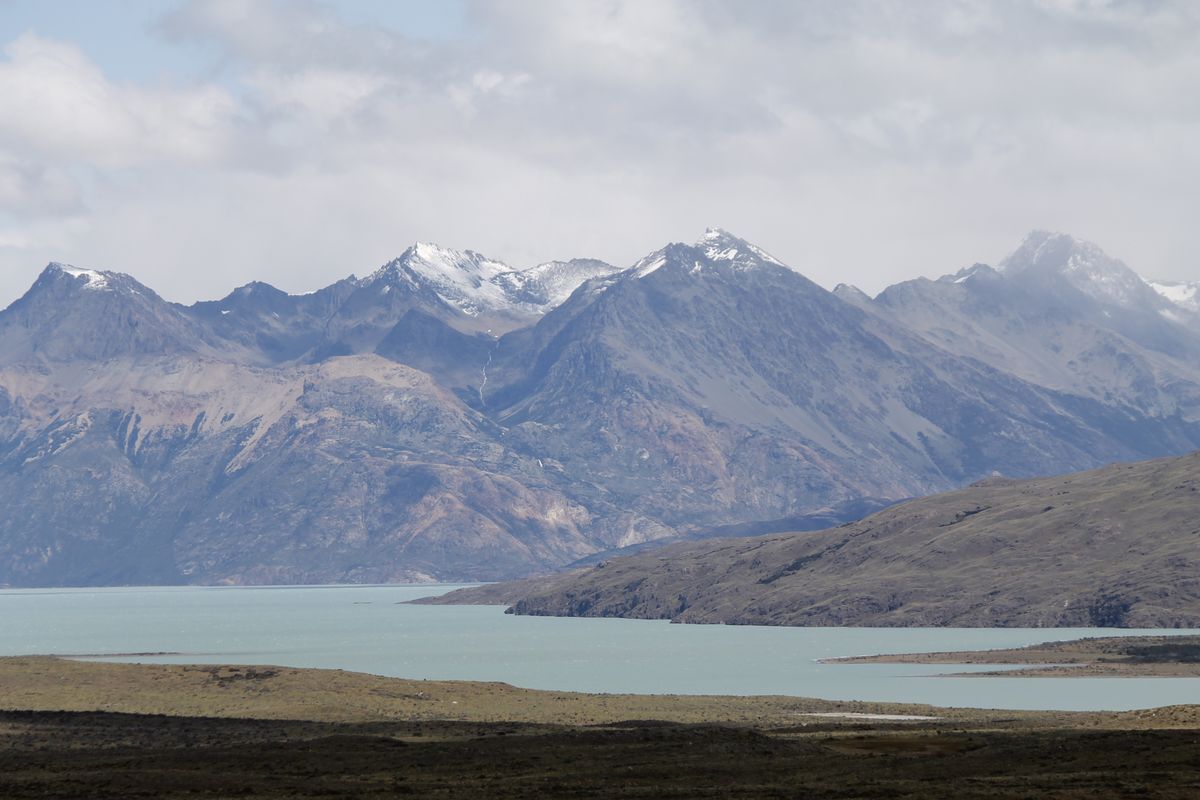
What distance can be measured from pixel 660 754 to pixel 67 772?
32.4 meters

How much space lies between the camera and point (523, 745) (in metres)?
106

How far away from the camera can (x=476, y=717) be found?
452 ft

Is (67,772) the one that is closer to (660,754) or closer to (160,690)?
(660,754)

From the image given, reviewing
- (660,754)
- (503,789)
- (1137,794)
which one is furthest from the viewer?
(660,754)

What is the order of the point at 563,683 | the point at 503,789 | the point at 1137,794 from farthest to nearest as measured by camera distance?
1. the point at 563,683
2. the point at 503,789
3. the point at 1137,794

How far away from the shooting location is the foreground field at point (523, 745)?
85500mm

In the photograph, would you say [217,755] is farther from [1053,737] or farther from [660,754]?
[1053,737]

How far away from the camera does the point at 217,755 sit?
102375 millimetres

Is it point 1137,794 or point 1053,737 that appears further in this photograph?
point 1053,737

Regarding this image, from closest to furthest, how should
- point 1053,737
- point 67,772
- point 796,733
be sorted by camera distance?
point 67,772 → point 1053,737 → point 796,733

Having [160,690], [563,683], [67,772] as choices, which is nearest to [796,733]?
[67,772]

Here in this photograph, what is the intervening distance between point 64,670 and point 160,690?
1676 centimetres

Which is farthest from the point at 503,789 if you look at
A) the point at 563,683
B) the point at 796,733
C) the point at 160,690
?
the point at 563,683

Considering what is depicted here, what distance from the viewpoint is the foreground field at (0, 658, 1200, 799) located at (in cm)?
8550
